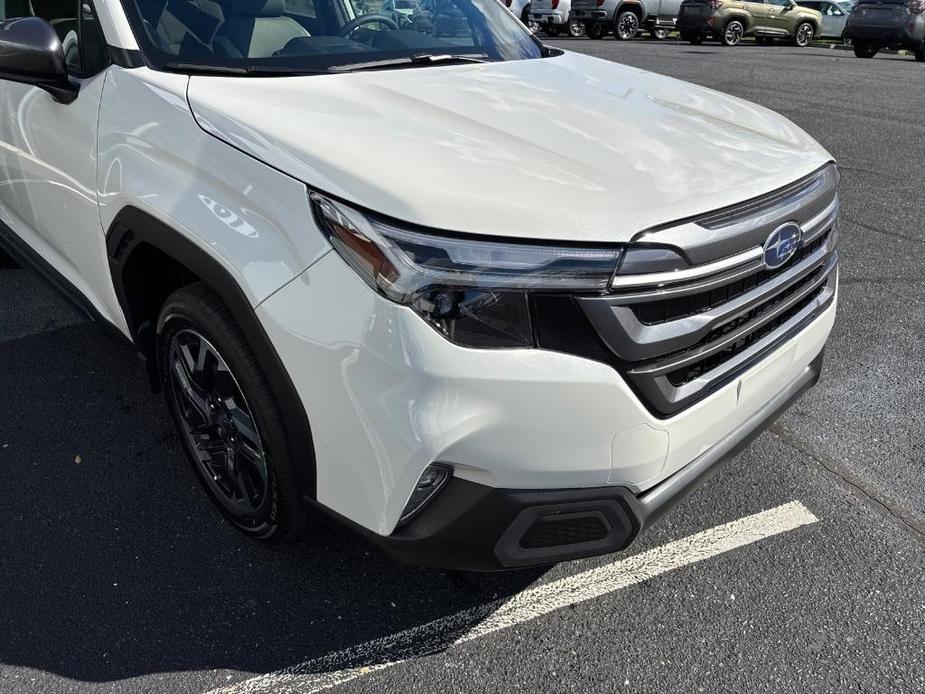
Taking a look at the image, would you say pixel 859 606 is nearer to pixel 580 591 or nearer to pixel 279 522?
pixel 580 591

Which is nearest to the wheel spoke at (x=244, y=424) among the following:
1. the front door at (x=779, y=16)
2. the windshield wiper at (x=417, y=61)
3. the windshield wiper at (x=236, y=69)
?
the windshield wiper at (x=236, y=69)

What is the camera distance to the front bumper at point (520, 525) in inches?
68.4

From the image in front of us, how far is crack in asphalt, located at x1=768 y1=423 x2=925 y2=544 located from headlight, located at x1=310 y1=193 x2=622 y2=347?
162 centimetres

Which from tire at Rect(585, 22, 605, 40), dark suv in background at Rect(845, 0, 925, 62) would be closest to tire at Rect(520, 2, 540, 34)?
tire at Rect(585, 22, 605, 40)

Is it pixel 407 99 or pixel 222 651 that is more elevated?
pixel 407 99

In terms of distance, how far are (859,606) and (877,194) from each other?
4.63 metres

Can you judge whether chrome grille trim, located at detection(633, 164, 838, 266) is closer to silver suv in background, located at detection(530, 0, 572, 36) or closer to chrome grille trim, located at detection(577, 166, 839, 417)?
chrome grille trim, located at detection(577, 166, 839, 417)

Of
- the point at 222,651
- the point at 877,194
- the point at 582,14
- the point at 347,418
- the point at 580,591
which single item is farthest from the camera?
the point at 582,14

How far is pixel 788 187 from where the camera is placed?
2006 millimetres

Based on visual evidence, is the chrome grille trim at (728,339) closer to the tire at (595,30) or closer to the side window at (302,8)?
the side window at (302,8)

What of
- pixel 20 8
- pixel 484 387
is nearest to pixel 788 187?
pixel 484 387

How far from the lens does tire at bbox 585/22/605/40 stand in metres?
20.8

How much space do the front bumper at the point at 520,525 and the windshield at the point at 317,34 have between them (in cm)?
146

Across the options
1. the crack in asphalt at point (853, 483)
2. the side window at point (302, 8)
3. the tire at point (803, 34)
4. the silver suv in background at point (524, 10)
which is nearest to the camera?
the crack in asphalt at point (853, 483)
